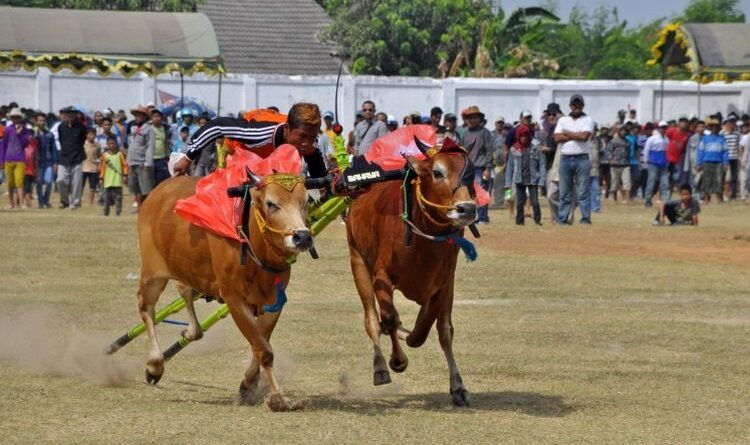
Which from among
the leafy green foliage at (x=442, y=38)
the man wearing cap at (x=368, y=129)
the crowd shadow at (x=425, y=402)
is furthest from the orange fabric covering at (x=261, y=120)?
the leafy green foliage at (x=442, y=38)

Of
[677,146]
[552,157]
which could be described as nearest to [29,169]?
[552,157]

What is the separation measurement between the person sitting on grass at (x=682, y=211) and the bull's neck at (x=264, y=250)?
1832 cm

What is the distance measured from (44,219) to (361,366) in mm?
16155

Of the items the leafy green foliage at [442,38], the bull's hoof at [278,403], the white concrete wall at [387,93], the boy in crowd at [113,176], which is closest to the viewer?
the bull's hoof at [278,403]

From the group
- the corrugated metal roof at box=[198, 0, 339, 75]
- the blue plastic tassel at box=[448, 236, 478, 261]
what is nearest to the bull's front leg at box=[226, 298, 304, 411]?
the blue plastic tassel at box=[448, 236, 478, 261]

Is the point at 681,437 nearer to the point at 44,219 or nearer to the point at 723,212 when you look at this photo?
the point at 44,219

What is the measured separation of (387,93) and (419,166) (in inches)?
1215

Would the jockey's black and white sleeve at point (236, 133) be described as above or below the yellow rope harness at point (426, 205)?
above

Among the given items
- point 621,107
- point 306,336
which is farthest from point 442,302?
point 621,107

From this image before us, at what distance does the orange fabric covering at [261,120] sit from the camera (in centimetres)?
1090

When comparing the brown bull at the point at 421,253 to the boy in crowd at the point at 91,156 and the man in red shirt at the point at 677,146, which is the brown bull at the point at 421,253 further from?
the man in red shirt at the point at 677,146

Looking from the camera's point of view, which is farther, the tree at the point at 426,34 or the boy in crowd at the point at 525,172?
the tree at the point at 426,34

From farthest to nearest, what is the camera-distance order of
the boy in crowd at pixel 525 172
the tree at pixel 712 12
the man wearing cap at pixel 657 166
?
the tree at pixel 712 12 → the man wearing cap at pixel 657 166 → the boy in crowd at pixel 525 172

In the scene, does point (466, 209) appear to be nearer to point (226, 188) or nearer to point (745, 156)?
point (226, 188)
